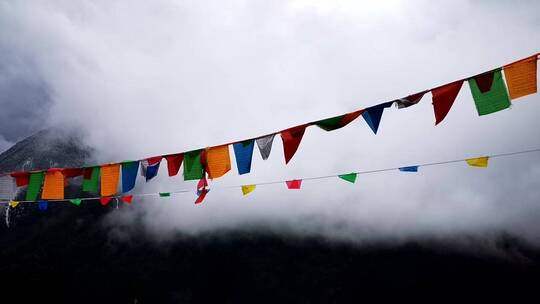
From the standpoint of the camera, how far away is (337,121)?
Answer: 25.7 feet

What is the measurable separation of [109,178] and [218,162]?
3340 mm

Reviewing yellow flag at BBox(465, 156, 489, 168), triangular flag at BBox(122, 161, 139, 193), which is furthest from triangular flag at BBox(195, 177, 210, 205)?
yellow flag at BBox(465, 156, 489, 168)

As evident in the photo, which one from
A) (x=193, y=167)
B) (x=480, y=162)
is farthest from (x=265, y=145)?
(x=480, y=162)

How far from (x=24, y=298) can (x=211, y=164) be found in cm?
22506

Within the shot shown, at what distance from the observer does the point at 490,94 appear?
724cm

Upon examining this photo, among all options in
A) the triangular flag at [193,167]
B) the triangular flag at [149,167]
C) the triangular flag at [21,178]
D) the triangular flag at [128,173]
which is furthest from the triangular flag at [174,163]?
the triangular flag at [21,178]

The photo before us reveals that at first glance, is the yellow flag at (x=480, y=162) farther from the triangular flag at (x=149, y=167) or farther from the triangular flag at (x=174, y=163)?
the triangular flag at (x=149, y=167)

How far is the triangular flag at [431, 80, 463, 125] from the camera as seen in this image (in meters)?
7.38

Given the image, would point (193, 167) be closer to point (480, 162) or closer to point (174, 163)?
point (174, 163)

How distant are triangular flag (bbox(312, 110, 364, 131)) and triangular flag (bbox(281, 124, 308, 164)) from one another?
597 mm

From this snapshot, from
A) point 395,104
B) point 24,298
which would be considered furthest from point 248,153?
point 24,298

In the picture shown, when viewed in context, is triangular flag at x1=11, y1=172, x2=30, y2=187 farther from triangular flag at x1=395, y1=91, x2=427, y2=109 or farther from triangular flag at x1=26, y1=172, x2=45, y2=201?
triangular flag at x1=395, y1=91, x2=427, y2=109

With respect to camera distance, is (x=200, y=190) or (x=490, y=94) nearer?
(x=490, y=94)

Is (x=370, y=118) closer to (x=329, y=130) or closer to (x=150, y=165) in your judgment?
(x=329, y=130)
